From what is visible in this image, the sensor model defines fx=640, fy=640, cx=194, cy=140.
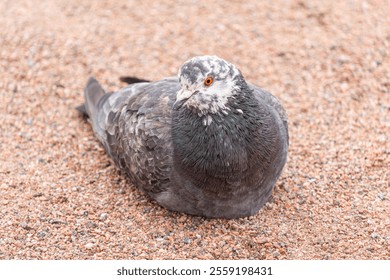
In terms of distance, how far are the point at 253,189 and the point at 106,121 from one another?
207cm

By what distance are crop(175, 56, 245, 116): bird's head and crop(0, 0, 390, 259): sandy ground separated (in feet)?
4.45

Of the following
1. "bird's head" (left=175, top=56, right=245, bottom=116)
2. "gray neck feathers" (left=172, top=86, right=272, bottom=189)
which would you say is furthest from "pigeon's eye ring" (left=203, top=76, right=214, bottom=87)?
"gray neck feathers" (left=172, top=86, right=272, bottom=189)

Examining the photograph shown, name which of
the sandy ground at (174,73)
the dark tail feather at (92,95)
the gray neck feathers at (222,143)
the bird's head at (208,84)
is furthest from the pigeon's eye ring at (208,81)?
the dark tail feather at (92,95)

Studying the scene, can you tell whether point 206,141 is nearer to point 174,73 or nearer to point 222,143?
point 222,143

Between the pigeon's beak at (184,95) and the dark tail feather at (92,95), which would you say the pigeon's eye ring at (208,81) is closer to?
the pigeon's beak at (184,95)

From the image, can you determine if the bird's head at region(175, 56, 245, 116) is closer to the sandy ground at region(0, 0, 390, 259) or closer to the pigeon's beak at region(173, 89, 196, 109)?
the pigeon's beak at region(173, 89, 196, 109)

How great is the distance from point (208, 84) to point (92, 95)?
277cm

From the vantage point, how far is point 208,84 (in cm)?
563

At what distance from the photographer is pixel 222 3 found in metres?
10.2

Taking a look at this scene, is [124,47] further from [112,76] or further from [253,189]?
[253,189]

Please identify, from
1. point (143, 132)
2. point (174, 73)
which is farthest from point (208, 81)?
point (174, 73)

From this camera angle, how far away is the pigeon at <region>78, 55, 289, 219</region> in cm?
572

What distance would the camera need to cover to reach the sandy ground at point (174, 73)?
6.22m

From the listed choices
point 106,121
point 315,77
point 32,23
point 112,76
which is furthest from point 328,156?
point 32,23
